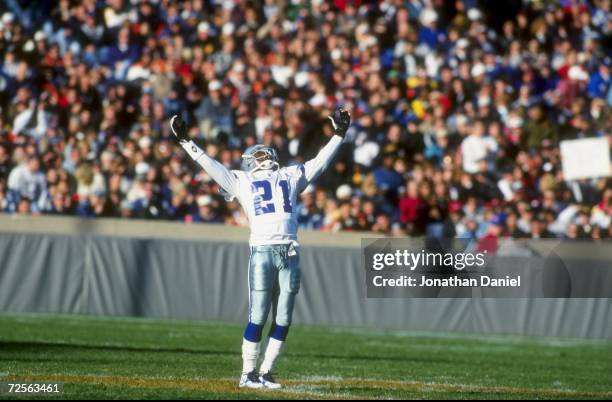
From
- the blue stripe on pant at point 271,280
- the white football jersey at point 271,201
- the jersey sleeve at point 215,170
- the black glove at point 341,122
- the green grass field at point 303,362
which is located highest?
the black glove at point 341,122

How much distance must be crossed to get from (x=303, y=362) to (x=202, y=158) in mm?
4044

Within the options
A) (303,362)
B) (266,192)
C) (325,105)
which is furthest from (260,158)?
(325,105)

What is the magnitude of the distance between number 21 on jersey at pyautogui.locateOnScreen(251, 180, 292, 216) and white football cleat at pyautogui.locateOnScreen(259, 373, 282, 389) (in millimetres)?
1310

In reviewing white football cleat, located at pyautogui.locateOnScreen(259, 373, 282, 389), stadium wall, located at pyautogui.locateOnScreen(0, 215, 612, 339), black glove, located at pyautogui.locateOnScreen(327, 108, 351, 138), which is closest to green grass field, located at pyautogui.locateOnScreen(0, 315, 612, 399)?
white football cleat, located at pyautogui.locateOnScreen(259, 373, 282, 389)

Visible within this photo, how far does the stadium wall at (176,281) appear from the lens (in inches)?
801

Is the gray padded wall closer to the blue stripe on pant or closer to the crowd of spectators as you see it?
the crowd of spectators

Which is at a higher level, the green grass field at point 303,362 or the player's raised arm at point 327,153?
the player's raised arm at point 327,153

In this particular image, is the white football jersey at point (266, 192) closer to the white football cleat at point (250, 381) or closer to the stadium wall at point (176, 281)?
the white football cleat at point (250, 381)

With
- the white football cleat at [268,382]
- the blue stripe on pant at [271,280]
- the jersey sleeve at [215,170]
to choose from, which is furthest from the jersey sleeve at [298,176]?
the white football cleat at [268,382]

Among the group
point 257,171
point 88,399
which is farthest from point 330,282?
point 88,399

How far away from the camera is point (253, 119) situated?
72.5 ft

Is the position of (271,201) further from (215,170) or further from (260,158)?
(215,170)

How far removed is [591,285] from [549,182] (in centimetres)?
179

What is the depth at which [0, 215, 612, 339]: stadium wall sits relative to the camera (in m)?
20.3
